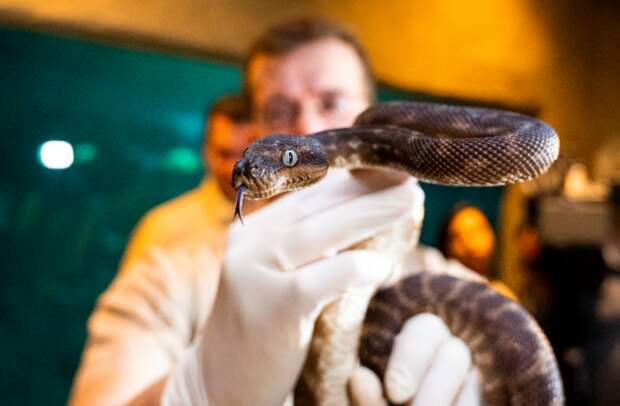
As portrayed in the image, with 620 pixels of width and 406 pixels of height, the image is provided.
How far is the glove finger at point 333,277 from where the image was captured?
0.86 meters

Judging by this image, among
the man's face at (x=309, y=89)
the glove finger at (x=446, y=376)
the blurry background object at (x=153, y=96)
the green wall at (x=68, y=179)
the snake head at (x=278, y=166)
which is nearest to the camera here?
the snake head at (x=278, y=166)

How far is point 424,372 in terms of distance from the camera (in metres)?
0.88

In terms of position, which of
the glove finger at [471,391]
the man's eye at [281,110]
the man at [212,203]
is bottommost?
the glove finger at [471,391]

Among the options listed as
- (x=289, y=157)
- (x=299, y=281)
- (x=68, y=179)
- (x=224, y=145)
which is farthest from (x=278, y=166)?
(x=68, y=179)

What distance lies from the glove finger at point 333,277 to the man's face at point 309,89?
0.25m

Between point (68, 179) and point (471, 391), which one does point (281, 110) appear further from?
point (68, 179)

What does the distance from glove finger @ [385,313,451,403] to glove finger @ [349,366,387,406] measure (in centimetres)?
2

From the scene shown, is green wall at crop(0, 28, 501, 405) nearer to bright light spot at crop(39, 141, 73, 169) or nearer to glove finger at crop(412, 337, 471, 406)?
bright light spot at crop(39, 141, 73, 169)

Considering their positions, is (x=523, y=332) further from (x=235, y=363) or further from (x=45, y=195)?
(x=45, y=195)

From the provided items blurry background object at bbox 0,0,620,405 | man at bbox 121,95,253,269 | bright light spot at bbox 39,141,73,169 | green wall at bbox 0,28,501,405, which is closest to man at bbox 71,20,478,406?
blurry background object at bbox 0,0,620,405

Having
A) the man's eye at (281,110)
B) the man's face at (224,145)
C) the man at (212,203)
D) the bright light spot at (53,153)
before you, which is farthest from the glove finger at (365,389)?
the bright light spot at (53,153)

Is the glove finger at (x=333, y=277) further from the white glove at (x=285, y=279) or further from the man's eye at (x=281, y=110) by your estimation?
the man's eye at (x=281, y=110)

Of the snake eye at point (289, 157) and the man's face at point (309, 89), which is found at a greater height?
the man's face at point (309, 89)

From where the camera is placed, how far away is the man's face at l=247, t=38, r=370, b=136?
41.4 inches
